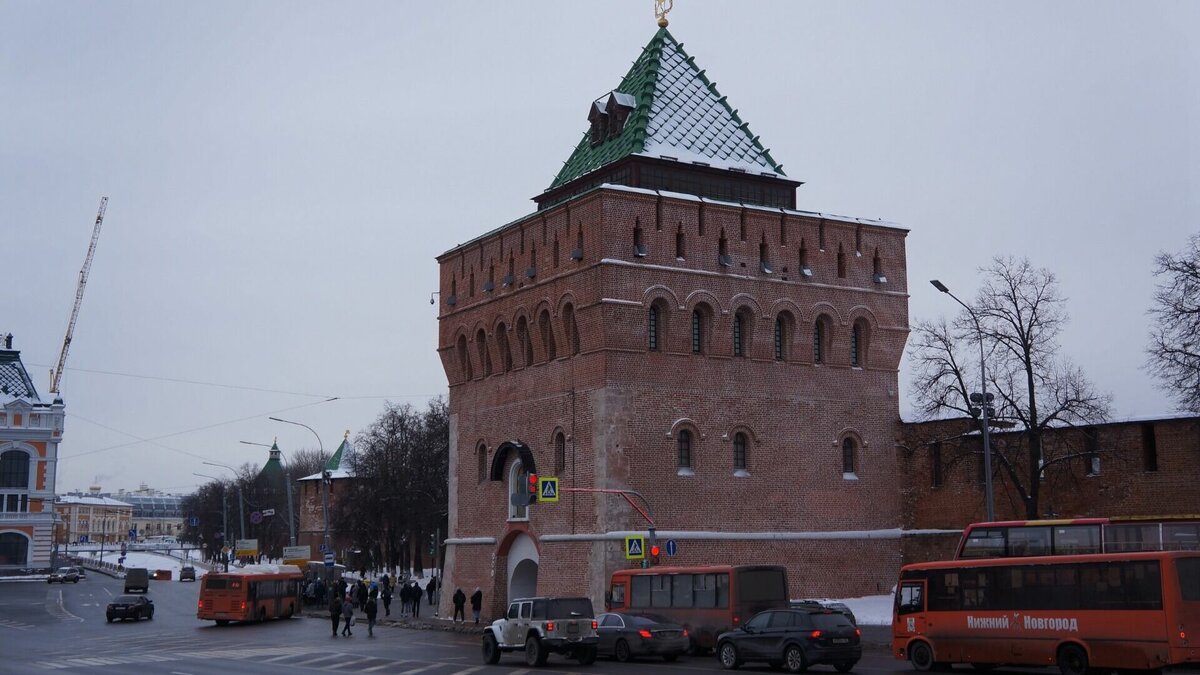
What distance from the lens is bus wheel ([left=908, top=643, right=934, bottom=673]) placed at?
27.6 m

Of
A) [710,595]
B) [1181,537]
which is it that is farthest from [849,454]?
[1181,537]

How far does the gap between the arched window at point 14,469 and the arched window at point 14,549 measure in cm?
429

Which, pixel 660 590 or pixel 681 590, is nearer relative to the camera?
pixel 681 590

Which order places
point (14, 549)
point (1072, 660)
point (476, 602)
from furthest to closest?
point (14, 549), point (476, 602), point (1072, 660)

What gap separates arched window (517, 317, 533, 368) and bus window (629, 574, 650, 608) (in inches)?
444

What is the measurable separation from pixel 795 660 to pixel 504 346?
2177 cm

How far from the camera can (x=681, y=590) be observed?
113 ft

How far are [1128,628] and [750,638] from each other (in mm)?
8018

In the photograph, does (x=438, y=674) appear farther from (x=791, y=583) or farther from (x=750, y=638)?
(x=791, y=583)

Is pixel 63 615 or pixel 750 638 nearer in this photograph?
pixel 750 638

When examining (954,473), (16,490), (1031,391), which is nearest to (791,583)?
(954,473)

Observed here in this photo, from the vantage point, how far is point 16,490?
112875mm

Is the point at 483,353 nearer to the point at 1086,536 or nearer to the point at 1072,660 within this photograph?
the point at 1086,536

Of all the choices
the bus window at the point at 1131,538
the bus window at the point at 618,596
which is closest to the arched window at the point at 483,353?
the bus window at the point at 618,596
